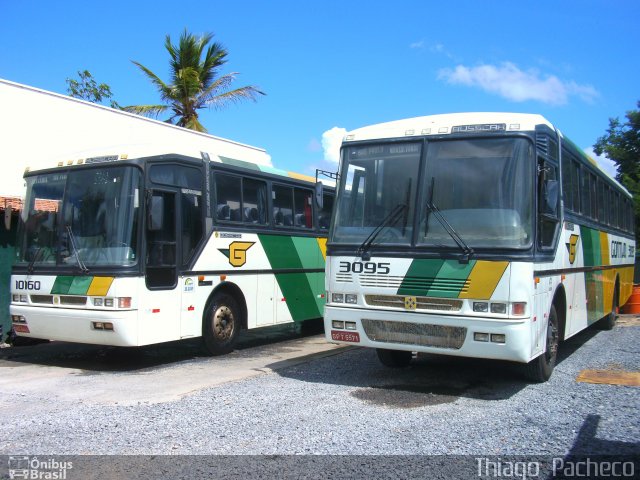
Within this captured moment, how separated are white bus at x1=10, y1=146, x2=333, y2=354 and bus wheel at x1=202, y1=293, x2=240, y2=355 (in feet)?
0.06

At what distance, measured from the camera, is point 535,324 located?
6.93m

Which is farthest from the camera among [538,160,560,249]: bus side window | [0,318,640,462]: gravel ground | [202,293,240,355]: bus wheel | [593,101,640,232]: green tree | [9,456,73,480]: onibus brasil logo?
[593,101,640,232]: green tree

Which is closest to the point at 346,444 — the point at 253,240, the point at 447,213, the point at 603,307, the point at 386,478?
the point at 386,478

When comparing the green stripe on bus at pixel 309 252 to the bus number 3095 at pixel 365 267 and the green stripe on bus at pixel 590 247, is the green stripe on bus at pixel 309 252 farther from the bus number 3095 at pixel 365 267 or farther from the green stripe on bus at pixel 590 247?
the green stripe on bus at pixel 590 247

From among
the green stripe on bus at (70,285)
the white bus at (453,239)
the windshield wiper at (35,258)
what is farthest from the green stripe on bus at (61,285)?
the white bus at (453,239)

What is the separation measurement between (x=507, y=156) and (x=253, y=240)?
17.4 feet

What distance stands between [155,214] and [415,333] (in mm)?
4089

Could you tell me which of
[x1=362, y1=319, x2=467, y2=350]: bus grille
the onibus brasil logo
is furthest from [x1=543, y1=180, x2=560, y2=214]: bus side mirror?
the onibus brasil logo

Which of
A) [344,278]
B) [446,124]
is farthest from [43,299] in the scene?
[446,124]

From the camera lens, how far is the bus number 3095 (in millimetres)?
7332

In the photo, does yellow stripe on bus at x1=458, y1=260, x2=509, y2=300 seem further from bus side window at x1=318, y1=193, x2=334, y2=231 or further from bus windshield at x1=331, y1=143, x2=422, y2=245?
bus side window at x1=318, y1=193, x2=334, y2=231

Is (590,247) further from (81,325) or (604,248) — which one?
(81,325)

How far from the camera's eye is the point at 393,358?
8.80m

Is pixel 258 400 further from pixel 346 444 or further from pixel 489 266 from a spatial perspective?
pixel 489 266
